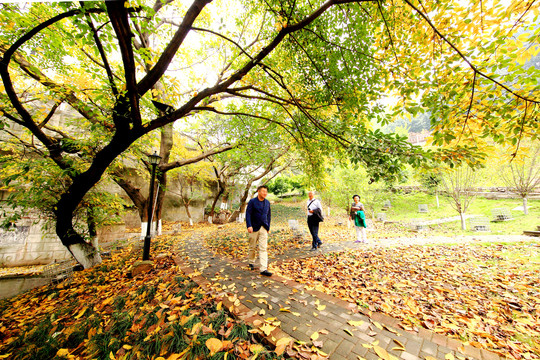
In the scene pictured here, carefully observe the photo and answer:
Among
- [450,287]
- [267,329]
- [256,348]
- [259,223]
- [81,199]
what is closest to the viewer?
[256,348]

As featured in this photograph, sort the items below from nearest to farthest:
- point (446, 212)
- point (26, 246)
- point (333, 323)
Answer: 1. point (333, 323)
2. point (26, 246)
3. point (446, 212)

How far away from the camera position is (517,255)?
539 centimetres

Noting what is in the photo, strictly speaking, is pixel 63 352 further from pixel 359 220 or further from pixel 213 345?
pixel 359 220

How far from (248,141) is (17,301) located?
805cm

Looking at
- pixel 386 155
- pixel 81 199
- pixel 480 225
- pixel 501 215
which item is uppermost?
pixel 386 155

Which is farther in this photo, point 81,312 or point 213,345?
point 81,312

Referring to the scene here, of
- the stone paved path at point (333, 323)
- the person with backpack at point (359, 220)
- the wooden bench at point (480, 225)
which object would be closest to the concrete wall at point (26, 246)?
the stone paved path at point (333, 323)

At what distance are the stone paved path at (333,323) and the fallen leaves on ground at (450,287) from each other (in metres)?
0.22

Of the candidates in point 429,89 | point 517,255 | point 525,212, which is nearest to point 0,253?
point 429,89

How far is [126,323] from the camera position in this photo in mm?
2869

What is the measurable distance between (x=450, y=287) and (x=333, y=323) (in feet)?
9.77

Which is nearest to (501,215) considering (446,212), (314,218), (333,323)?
(446,212)

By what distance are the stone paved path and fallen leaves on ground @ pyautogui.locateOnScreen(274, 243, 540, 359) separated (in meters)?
0.22

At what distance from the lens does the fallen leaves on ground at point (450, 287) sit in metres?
2.57
